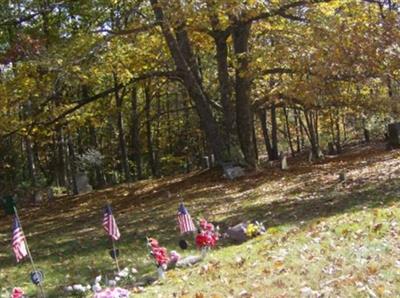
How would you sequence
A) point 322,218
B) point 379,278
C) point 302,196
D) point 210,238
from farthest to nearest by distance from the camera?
point 302,196 → point 322,218 → point 210,238 → point 379,278

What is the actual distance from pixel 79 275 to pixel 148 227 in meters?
2.91

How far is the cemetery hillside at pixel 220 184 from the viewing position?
6.75 metres

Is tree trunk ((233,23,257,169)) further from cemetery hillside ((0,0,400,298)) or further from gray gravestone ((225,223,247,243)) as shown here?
gray gravestone ((225,223,247,243))

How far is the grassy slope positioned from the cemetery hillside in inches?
1.4

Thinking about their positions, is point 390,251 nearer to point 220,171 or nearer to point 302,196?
point 302,196

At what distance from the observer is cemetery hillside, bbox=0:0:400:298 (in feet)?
22.1

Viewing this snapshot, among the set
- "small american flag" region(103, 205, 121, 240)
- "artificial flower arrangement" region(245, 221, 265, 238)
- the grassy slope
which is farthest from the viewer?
"artificial flower arrangement" region(245, 221, 265, 238)

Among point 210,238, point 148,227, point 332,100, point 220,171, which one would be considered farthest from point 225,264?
point 332,100

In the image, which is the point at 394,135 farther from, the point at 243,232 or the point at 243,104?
the point at 243,232

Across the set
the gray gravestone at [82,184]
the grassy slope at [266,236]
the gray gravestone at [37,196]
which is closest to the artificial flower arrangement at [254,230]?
the grassy slope at [266,236]

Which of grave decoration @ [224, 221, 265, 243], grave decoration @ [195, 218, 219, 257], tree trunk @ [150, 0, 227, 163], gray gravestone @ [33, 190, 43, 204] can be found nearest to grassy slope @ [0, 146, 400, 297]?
grave decoration @ [195, 218, 219, 257]

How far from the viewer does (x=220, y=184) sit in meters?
16.3

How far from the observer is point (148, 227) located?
1120cm

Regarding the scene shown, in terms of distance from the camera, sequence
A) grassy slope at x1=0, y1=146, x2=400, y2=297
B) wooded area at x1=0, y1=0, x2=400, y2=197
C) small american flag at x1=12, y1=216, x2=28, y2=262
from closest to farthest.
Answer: grassy slope at x1=0, y1=146, x2=400, y2=297 → small american flag at x1=12, y1=216, x2=28, y2=262 → wooded area at x1=0, y1=0, x2=400, y2=197
